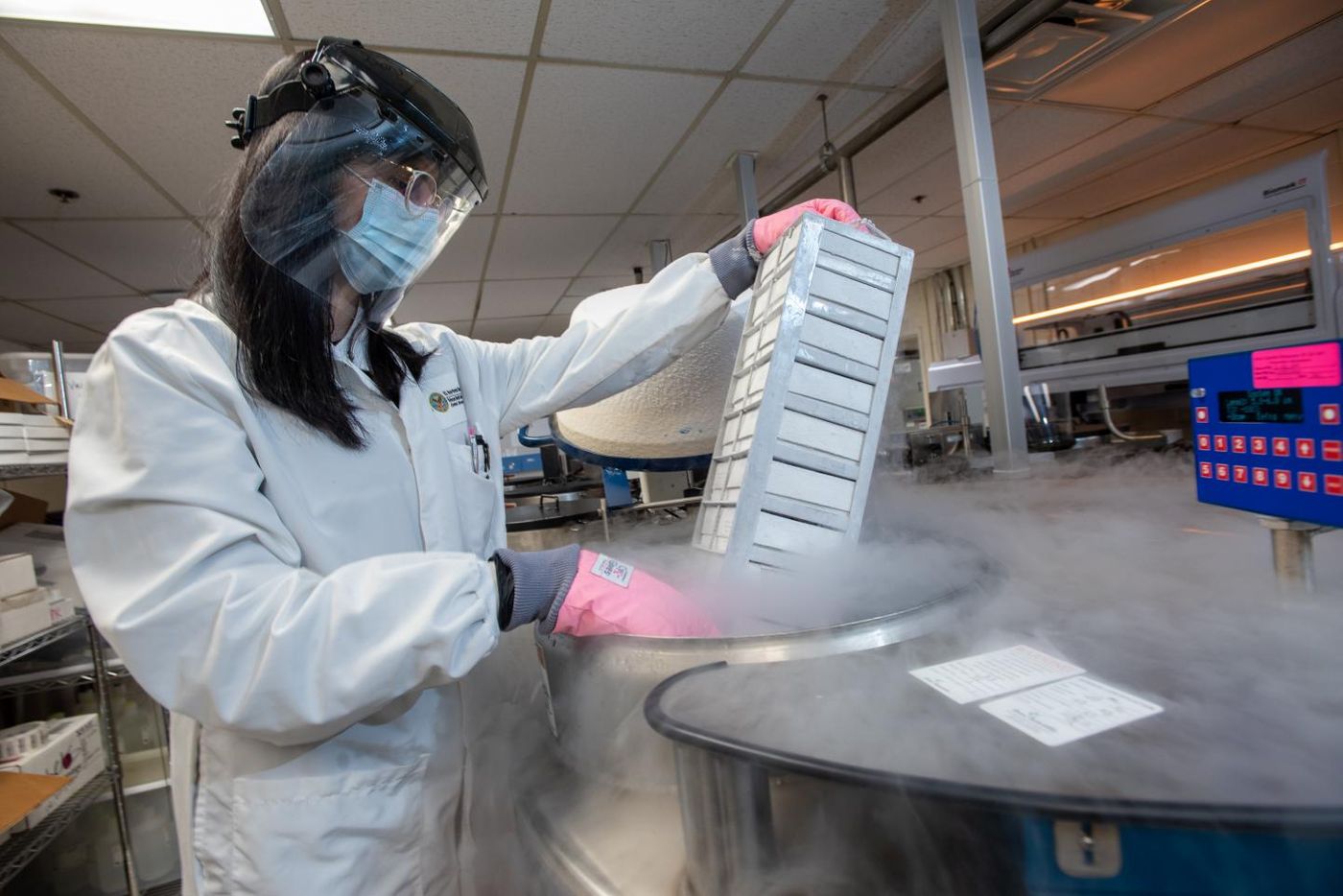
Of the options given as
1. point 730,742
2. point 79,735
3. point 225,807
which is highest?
point 730,742

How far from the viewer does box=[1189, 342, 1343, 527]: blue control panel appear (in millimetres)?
537

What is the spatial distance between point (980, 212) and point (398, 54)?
6.52ft

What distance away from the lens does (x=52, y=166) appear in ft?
8.09

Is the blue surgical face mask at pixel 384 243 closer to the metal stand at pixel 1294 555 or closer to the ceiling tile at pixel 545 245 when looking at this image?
the metal stand at pixel 1294 555

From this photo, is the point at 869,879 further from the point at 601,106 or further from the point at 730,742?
the point at 601,106

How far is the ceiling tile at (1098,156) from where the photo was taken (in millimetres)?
3438

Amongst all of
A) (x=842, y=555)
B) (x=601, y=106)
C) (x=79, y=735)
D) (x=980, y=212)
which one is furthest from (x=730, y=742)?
(x=601, y=106)

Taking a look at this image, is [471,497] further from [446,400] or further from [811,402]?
[811,402]

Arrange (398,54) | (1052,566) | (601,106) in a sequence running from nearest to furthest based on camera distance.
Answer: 1. (1052,566)
2. (398,54)
3. (601,106)

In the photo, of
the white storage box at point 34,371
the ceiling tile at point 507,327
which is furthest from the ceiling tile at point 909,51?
the ceiling tile at point 507,327

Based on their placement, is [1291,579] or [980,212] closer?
[1291,579]

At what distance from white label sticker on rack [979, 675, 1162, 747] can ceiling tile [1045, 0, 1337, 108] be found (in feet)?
10.1

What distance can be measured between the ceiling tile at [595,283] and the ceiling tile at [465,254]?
32.3 inches

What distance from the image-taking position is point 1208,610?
620mm
